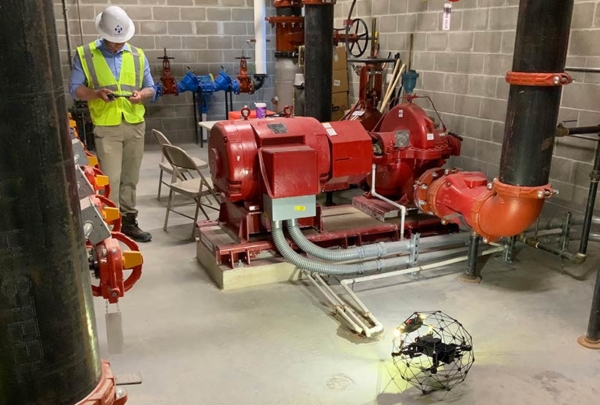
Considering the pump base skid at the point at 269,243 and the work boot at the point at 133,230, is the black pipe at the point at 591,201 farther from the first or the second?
the work boot at the point at 133,230

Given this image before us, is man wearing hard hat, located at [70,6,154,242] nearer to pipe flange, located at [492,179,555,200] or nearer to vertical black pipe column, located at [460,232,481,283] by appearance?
vertical black pipe column, located at [460,232,481,283]

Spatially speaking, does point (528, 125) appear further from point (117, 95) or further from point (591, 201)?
point (117, 95)

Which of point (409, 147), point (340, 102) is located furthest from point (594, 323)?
point (340, 102)

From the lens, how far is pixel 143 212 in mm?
4445

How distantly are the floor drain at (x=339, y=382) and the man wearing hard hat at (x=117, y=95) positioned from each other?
204 cm

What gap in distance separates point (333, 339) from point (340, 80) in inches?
146

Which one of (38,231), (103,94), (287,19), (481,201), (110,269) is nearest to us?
(38,231)

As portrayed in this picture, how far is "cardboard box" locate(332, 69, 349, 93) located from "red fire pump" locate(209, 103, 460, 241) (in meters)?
2.09

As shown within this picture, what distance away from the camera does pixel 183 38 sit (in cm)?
705

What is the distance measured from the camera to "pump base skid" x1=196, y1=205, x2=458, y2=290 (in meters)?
3.06

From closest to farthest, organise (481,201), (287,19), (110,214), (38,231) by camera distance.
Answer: (38,231) < (110,214) < (481,201) < (287,19)

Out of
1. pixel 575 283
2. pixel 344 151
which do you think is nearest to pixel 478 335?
pixel 575 283

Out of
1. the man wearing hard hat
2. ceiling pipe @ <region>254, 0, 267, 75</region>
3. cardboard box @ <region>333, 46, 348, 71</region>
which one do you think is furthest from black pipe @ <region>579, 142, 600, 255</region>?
ceiling pipe @ <region>254, 0, 267, 75</region>

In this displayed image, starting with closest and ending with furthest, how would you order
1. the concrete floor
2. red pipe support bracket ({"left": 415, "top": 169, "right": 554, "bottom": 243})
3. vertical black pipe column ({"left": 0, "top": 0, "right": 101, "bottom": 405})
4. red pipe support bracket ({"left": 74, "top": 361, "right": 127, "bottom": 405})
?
vertical black pipe column ({"left": 0, "top": 0, "right": 101, "bottom": 405}), red pipe support bracket ({"left": 74, "top": 361, "right": 127, "bottom": 405}), the concrete floor, red pipe support bracket ({"left": 415, "top": 169, "right": 554, "bottom": 243})
